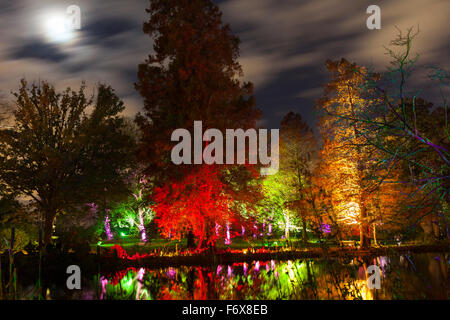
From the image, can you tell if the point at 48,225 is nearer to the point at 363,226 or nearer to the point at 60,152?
the point at 60,152

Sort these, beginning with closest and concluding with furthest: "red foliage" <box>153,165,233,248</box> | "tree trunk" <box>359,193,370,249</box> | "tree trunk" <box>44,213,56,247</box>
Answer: "red foliage" <box>153,165,233,248</box>
"tree trunk" <box>44,213,56,247</box>
"tree trunk" <box>359,193,370,249</box>

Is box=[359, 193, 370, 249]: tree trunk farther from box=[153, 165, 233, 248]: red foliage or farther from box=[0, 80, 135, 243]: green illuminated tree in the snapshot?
box=[0, 80, 135, 243]: green illuminated tree

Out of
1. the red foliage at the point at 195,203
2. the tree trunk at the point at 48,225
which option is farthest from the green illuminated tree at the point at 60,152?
the red foliage at the point at 195,203

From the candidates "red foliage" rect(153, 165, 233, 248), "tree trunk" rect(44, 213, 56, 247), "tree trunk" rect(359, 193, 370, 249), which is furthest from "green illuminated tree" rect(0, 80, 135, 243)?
"tree trunk" rect(359, 193, 370, 249)

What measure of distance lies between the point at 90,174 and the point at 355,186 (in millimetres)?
17851

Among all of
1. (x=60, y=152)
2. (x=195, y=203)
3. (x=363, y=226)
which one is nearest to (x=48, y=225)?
(x=60, y=152)

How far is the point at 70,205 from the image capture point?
91.2 feet

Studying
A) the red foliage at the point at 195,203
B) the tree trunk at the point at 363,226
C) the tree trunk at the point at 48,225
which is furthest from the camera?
the tree trunk at the point at 363,226

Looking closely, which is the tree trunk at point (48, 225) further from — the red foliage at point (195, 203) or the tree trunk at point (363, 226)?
the tree trunk at point (363, 226)

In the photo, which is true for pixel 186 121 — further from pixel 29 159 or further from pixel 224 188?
pixel 29 159

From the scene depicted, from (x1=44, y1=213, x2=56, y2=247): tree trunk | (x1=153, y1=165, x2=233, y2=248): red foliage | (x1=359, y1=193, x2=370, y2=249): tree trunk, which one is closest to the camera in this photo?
(x1=153, y1=165, x2=233, y2=248): red foliage

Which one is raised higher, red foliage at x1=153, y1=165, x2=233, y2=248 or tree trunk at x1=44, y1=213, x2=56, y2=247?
red foliage at x1=153, y1=165, x2=233, y2=248
